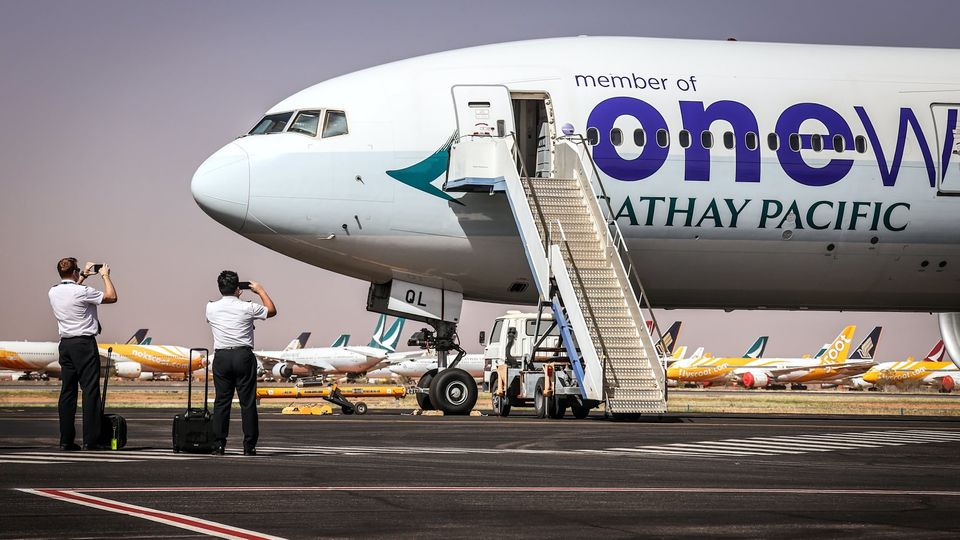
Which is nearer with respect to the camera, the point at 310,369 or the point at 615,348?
the point at 615,348

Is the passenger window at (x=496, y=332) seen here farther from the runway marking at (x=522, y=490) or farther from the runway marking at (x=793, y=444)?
the runway marking at (x=522, y=490)

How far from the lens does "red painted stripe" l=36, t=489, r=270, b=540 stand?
6.83 m

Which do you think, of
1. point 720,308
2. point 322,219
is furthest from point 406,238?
point 720,308

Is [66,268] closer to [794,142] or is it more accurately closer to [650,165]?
[650,165]

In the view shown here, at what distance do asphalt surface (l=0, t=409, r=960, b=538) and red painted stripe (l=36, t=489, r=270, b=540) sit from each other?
0.02 metres

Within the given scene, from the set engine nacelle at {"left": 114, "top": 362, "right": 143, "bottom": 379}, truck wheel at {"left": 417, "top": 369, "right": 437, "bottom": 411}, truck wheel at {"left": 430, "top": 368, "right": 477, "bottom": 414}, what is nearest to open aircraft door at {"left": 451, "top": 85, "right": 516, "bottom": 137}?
truck wheel at {"left": 430, "top": 368, "right": 477, "bottom": 414}

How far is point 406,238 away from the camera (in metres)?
22.6

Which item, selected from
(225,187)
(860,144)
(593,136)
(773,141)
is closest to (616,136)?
(593,136)

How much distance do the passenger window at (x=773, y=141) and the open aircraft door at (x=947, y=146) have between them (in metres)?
3.43

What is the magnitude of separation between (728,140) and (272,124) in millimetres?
8680

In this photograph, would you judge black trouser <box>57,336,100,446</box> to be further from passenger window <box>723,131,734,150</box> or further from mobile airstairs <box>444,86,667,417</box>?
passenger window <box>723,131,734,150</box>

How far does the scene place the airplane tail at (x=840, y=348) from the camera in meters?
93.6

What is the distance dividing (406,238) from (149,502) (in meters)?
14.6

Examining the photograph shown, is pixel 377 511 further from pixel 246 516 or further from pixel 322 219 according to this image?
pixel 322 219
